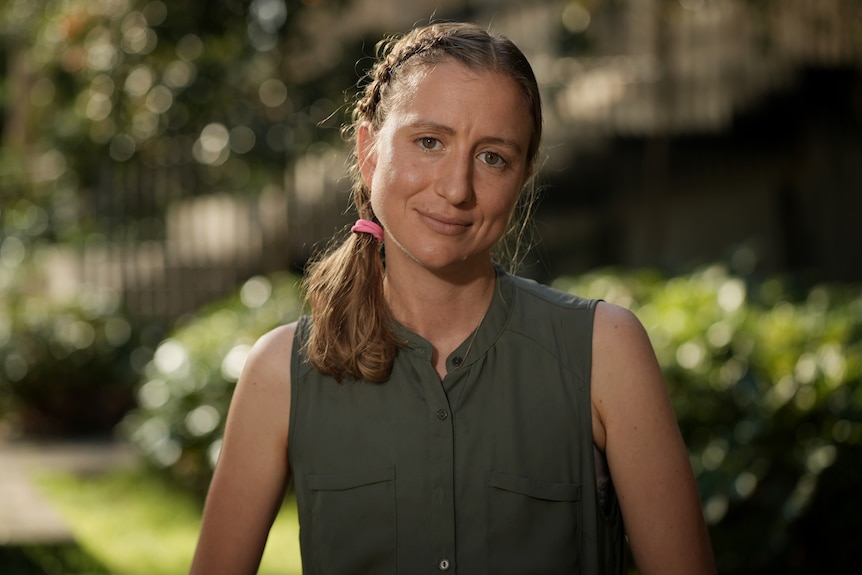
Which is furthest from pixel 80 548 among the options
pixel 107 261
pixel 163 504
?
pixel 107 261

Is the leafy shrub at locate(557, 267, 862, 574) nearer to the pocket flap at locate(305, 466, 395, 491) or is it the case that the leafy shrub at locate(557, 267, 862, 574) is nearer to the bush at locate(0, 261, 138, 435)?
the pocket flap at locate(305, 466, 395, 491)

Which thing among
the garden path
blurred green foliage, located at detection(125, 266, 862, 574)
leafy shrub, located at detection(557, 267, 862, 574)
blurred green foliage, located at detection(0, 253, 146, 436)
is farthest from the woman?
blurred green foliage, located at detection(0, 253, 146, 436)

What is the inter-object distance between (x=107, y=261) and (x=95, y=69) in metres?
2.70

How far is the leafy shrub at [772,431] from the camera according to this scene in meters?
4.10

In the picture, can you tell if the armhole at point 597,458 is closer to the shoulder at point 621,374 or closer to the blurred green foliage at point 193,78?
the shoulder at point 621,374

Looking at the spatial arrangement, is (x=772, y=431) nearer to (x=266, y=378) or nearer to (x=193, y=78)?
(x=266, y=378)

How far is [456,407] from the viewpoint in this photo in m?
2.21

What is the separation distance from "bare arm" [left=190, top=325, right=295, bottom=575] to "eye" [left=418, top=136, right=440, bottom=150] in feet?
1.75

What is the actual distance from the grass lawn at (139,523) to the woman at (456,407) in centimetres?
317

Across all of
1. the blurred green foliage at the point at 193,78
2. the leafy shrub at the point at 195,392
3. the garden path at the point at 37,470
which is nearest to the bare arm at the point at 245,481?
the leafy shrub at the point at 195,392

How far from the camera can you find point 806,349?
4898 millimetres

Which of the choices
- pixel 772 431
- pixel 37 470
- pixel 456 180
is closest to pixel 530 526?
pixel 456 180

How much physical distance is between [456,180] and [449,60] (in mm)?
225

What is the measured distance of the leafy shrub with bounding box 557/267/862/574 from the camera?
4.10 meters
